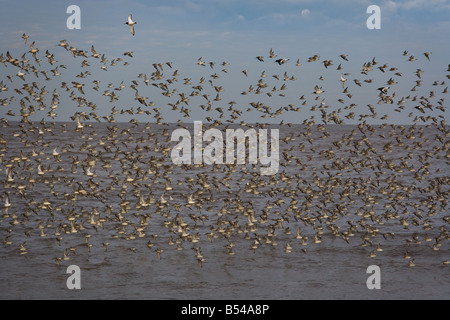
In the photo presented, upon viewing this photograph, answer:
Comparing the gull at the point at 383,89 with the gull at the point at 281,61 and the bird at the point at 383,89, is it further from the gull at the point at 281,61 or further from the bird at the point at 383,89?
the gull at the point at 281,61

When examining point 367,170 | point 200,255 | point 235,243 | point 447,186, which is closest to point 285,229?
point 235,243

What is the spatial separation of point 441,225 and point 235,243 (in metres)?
14.8

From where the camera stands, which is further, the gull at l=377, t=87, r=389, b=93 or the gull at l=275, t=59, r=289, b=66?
the gull at l=377, t=87, r=389, b=93

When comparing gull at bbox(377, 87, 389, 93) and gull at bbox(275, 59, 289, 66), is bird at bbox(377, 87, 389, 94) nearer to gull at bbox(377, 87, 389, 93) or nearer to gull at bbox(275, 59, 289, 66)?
gull at bbox(377, 87, 389, 93)

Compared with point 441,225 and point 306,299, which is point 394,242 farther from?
point 306,299

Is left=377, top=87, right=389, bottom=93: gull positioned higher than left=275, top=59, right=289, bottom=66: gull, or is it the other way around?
left=275, top=59, right=289, bottom=66: gull

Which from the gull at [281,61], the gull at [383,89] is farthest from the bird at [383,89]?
the gull at [281,61]

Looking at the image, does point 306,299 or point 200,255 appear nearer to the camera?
point 306,299

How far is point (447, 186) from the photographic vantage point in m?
61.5

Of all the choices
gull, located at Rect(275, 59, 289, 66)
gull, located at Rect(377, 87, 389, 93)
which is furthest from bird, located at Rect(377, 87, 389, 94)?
gull, located at Rect(275, 59, 289, 66)

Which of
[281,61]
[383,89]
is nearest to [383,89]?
[383,89]

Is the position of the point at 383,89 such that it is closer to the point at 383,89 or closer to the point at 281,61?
the point at 383,89
